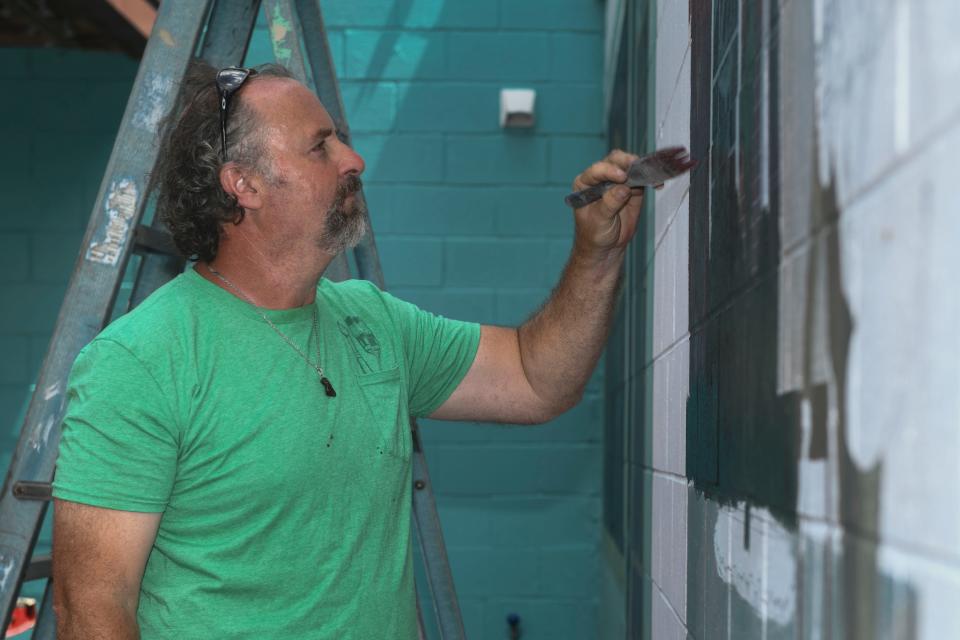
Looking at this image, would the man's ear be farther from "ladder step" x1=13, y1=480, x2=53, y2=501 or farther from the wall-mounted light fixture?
the wall-mounted light fixture

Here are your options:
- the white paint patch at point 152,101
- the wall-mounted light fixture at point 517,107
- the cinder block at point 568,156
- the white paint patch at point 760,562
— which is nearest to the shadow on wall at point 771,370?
the white paint patch at point 760,562

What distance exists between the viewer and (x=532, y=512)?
422 cm

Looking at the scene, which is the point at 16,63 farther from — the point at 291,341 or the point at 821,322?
the point at 821,322

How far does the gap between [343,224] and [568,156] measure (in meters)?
2.46

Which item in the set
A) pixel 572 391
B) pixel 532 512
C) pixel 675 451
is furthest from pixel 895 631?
pixel 532 512

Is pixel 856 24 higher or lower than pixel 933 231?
higher

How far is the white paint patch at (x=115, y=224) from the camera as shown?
210 cm

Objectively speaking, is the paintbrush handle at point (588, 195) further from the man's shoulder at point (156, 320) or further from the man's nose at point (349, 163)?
the man's shoulder at point (156, 320)

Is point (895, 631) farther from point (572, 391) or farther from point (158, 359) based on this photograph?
point (572, 391)

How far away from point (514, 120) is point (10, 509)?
2.61m

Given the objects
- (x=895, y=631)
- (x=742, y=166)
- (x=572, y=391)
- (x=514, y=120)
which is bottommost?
(x=895, y=631)

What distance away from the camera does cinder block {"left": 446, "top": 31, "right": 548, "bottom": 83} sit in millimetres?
4238

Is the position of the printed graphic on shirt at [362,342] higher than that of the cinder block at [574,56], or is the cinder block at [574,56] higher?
the cinder block at [574,56]

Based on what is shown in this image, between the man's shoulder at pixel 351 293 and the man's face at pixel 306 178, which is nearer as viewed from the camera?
the man's face at pixel 306 178
